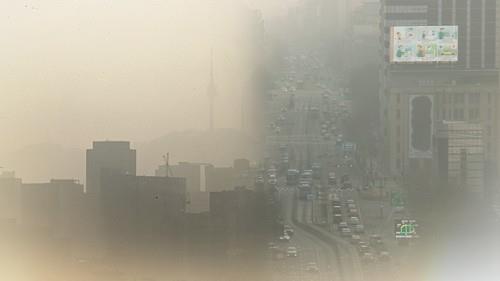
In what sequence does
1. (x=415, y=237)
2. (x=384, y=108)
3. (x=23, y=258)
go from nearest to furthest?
(x=23, y=258) < (x=415, y=237) < (x=384, y=108)

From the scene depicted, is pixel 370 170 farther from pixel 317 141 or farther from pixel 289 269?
pixel 289 269

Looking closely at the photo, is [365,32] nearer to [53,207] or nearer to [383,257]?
[383,257]

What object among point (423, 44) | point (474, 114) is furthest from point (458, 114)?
point (423, 44)

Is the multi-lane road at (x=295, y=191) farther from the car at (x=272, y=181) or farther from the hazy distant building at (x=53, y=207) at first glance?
the hazy distant building at (x=53, y=207)

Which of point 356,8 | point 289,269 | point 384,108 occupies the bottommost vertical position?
point 289,269

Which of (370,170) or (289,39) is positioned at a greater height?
(289,39)

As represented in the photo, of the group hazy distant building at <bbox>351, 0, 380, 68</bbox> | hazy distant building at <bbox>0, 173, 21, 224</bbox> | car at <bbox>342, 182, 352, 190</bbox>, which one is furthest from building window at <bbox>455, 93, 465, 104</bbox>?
hazy distant building at <bbox>0, 173, 21, 224</bbox>

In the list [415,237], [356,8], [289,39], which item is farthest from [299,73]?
[415,237]
